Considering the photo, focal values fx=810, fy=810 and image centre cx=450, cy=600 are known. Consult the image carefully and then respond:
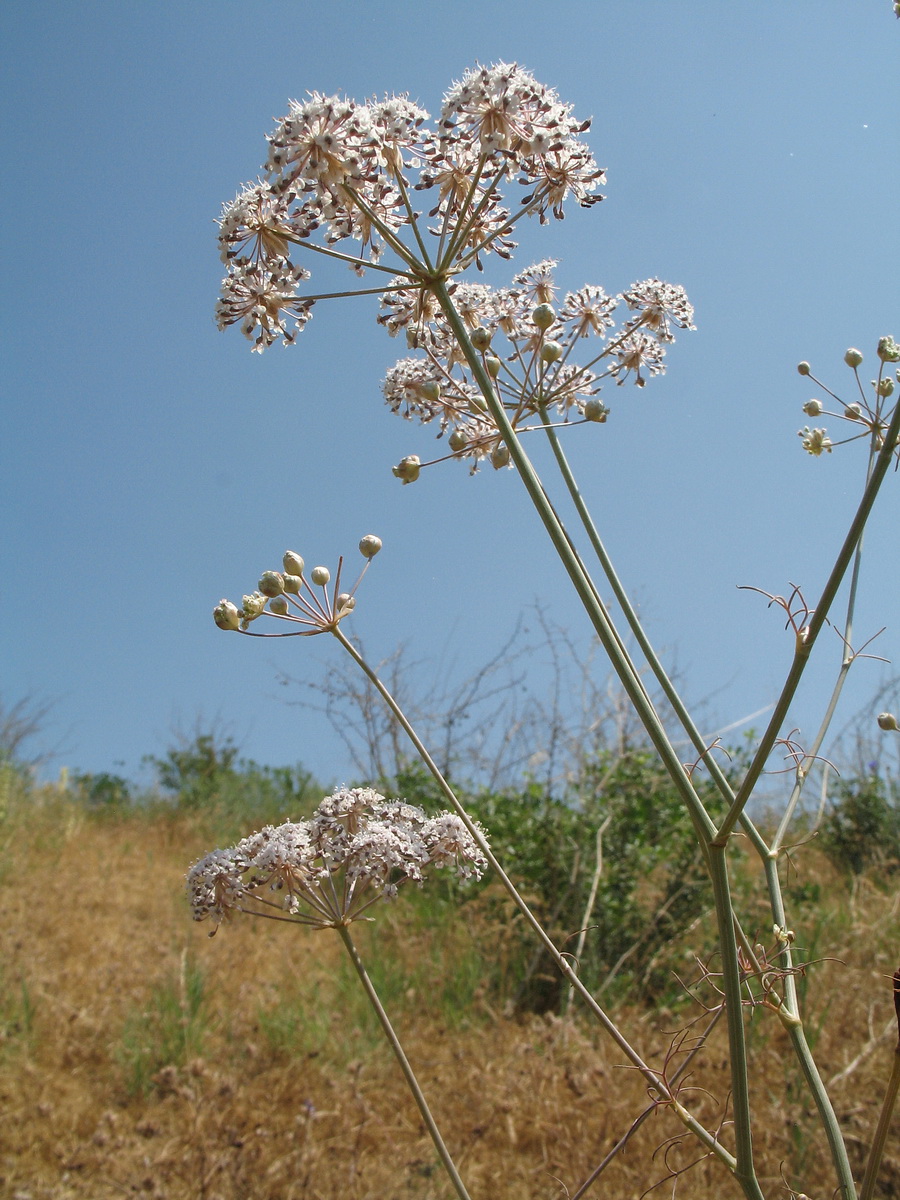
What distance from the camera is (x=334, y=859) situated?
174cm

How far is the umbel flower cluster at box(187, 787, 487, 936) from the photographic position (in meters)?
1.73

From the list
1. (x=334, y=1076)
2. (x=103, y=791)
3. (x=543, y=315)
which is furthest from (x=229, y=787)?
(x=543, y=315)

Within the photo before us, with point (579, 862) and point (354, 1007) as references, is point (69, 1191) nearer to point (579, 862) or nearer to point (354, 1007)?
point (354, 1007)

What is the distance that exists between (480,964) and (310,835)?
4788mm

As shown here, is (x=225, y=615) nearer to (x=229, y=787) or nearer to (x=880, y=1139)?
(x=880, y=1139)

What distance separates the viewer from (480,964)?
603 cm

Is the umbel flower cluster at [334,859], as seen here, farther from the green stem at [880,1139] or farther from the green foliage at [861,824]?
the green foliage at [861,824]

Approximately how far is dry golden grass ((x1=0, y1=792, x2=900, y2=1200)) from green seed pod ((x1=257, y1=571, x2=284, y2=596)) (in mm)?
3059

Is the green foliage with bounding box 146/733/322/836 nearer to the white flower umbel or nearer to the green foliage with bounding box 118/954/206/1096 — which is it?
the green foliage with bounding box 118/954/206/1096

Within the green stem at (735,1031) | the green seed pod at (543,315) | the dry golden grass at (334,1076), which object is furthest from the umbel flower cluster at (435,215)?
the dry golden grass at (334,1076)

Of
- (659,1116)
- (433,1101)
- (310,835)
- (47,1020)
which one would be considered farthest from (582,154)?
(47,1020)

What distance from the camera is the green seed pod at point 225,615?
1.50 m

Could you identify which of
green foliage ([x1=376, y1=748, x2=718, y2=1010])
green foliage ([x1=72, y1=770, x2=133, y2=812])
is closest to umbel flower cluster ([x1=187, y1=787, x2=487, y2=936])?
green foliage ([x1=376, y1=748, x2=718, y2=1010])

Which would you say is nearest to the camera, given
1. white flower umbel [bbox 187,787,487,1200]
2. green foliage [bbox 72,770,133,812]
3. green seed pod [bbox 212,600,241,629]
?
green seed pod [bbox 212,600,241,629]
